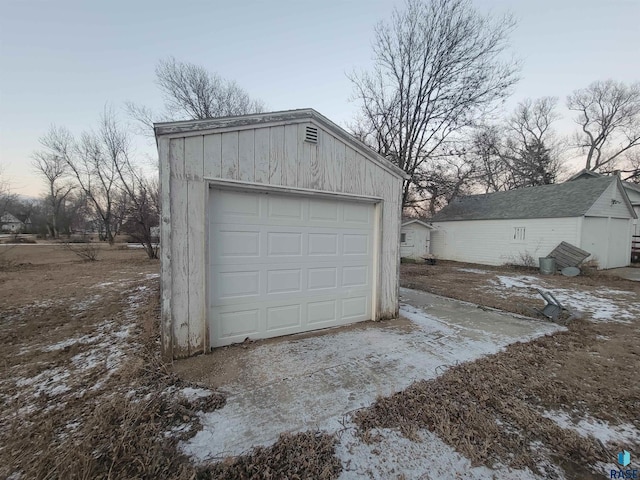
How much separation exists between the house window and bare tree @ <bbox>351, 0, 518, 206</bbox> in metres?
5.18

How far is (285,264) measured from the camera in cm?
393

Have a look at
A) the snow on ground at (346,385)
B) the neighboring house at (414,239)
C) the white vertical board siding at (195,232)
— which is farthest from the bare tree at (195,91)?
the snow on ground at (346,385)

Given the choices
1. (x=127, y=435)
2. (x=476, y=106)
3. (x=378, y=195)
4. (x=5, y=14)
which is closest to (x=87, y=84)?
(x=5, y=14)

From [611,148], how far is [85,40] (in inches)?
1477

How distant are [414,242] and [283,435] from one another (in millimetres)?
15743

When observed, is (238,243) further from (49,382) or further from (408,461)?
(408,461)

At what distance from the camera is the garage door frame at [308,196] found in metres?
3.29

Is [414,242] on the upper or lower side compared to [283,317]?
upper

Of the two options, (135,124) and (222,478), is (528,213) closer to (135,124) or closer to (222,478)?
(222,478)


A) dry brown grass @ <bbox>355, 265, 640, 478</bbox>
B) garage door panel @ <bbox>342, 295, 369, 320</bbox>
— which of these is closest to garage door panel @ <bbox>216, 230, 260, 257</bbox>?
garage door panel @ <bbox>342, 295, 369, 320</bbox>

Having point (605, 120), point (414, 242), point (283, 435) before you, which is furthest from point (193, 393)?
point (605, 120)

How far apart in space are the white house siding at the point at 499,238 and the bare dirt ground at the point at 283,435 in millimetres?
9466

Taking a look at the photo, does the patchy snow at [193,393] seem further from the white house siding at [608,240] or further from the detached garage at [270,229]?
the white house siding at [608,240]

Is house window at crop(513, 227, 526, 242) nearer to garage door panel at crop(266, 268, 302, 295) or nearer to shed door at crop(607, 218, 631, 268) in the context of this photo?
A: shed door at crop(607, 218, 631, 268)
